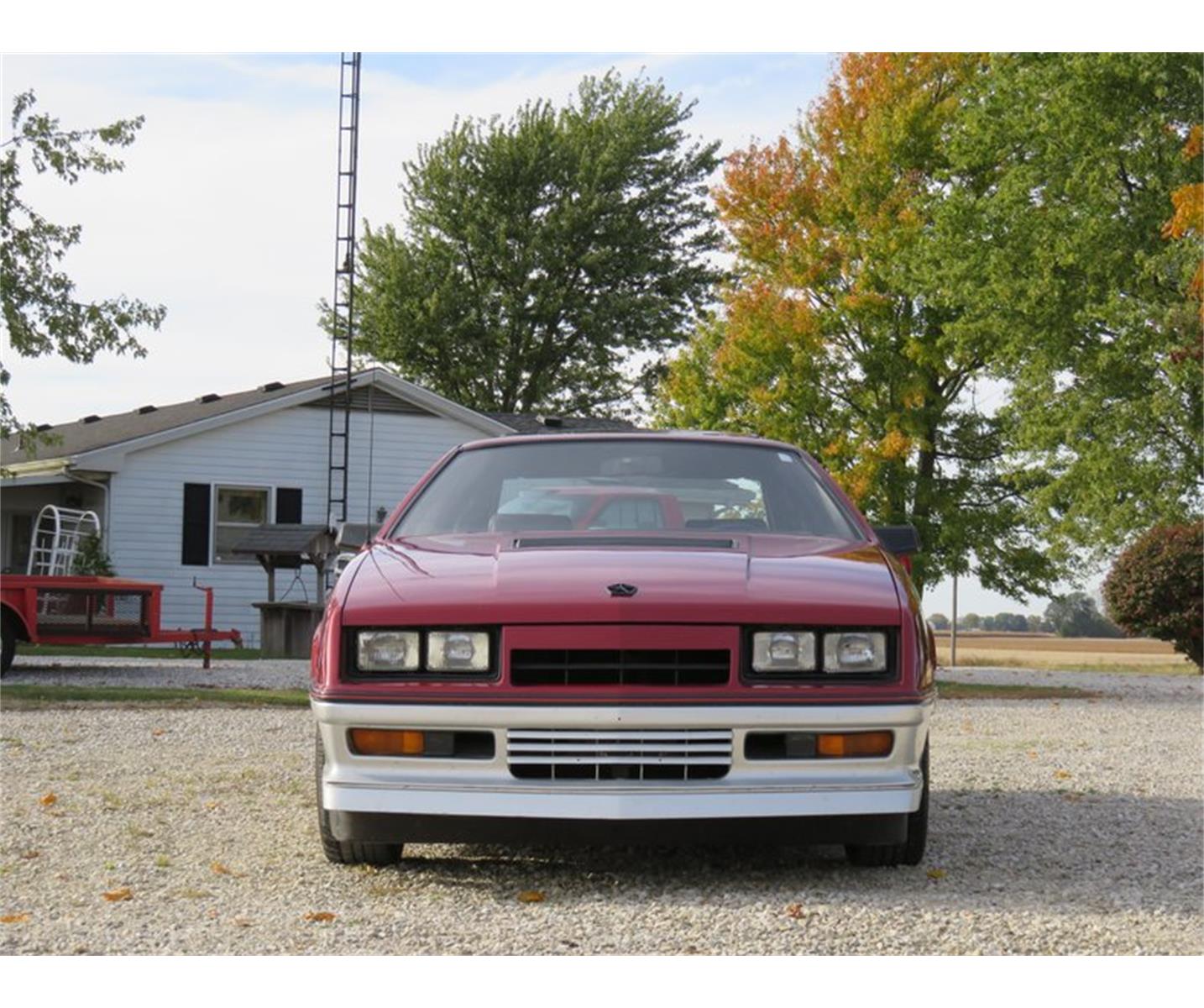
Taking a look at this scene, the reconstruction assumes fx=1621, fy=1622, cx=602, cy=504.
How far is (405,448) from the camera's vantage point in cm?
2825

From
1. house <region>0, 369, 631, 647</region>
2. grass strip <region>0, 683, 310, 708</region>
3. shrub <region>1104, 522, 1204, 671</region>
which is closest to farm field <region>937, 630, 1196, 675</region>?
shrub <region>1104, 522, 1204, 671</region>

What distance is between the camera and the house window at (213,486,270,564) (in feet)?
87.1

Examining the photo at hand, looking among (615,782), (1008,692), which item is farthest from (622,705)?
(1008,692)

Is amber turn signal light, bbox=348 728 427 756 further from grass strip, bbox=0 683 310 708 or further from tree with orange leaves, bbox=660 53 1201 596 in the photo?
tree with orange leaves, bbox=660 53 1201 596

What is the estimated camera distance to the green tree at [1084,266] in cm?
2322

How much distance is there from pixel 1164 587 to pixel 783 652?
1843 cm

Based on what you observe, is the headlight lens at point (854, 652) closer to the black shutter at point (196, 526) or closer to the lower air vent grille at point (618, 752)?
the lower air vent grille at point (618, 752)

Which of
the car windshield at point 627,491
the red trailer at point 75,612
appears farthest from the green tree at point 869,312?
the car windshield at point 627,491

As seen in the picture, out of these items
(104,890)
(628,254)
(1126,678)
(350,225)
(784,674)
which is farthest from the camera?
(628,254)

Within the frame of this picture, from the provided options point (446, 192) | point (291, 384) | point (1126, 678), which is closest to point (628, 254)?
point (446, 192)

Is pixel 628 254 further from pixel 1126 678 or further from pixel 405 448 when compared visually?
pixel 1126 678

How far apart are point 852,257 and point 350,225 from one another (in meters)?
8.88

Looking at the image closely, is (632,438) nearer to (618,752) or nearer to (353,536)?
(353,536)

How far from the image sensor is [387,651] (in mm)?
5062
